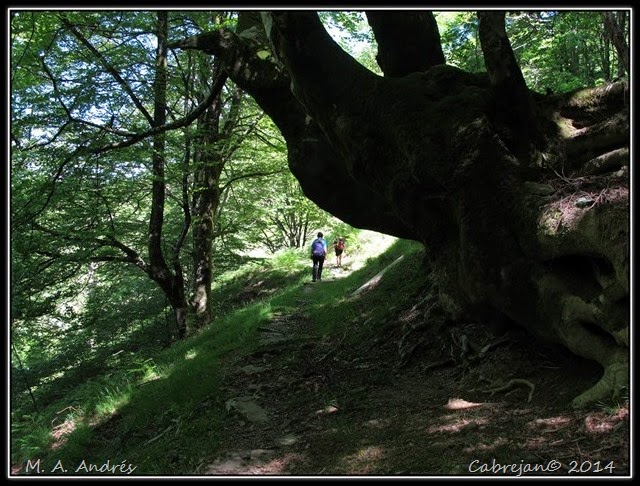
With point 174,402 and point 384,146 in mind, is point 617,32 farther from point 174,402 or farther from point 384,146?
point 174,402

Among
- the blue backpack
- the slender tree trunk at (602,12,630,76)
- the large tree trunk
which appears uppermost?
the slender tree trunk at (602,12,630,76)

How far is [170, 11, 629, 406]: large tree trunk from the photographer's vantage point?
417 centimetres

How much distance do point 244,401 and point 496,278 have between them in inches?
134

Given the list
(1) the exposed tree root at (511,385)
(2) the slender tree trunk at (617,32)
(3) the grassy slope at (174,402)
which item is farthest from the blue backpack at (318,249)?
(1) the exposed tree root at (511,385)

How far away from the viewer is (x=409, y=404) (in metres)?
5.17

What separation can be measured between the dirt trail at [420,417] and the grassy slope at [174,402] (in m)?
0.40

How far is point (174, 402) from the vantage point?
680cm

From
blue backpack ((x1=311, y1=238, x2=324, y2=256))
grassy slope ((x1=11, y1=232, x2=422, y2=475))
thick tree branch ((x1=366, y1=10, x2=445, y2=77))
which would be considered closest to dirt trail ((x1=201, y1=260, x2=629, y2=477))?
grassy slope ((x1=11, y1=232, x2=422, y2=475))

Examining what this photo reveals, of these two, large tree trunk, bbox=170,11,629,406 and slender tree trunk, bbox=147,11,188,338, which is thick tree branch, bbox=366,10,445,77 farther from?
slender tree trunk, bbox=147,11,188,338

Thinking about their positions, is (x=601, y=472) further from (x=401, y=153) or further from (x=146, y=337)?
(x=146, y=337)

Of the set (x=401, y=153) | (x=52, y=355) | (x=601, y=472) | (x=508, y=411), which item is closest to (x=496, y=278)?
(x=508, y=411)

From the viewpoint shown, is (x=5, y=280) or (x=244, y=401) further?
(x=244, y=401)

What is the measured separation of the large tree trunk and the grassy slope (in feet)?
10.1

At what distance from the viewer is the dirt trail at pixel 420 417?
3.42 meters
